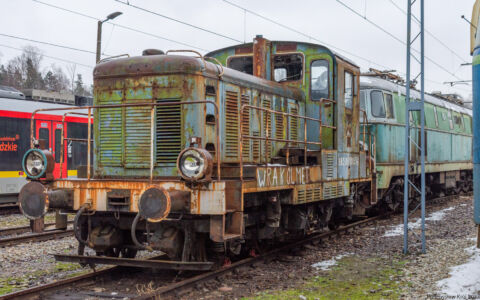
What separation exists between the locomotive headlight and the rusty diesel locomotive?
0.01 meters

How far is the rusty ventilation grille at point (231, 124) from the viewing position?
6.95 meters

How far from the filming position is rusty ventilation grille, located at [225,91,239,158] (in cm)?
695

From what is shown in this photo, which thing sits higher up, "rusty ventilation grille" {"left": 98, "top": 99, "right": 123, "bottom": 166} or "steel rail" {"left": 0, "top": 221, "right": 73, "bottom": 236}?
"rusty ventilation grille" {"left": 98, "top": 99, "right": 123, "bottom": 166}

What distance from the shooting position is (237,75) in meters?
7.32

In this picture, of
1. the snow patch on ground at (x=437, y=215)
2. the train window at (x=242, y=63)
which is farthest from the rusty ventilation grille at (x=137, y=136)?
the snow patch on ground at (x=437, y=215)

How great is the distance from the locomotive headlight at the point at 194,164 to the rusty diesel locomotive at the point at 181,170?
0.04ft

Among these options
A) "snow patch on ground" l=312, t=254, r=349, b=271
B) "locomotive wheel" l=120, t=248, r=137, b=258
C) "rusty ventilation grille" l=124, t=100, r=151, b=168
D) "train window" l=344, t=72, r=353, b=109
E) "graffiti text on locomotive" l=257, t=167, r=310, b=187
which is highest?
"train window" l=344, t=72, r=353, b=109

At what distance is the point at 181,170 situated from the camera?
5.61 meters

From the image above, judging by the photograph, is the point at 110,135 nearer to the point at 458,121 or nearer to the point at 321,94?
the point at 321,94

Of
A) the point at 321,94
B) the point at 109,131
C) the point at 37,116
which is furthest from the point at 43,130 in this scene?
the point at 321,94

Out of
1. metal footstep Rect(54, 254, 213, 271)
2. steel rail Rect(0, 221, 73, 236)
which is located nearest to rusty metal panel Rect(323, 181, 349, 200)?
metal footstep Rect(54, 254, 213, 271)

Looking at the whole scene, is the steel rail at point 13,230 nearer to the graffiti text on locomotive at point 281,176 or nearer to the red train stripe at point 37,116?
the red train stripe at point 37,116

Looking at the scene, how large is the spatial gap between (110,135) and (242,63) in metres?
3.32

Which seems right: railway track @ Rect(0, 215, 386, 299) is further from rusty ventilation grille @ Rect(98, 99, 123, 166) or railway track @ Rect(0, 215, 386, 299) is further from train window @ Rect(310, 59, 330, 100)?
train window @ Rect(310, 59, 330, 100)
